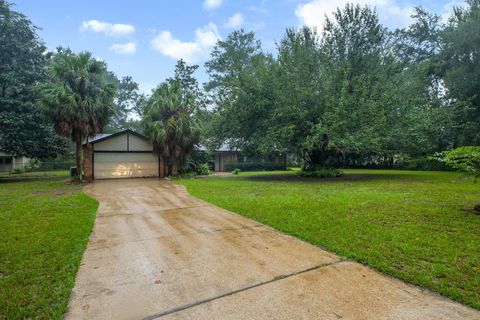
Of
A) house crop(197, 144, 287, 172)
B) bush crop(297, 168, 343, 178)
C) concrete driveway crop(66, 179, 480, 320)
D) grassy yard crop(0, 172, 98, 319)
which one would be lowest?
concrete driveway crop(66, 179, 480, 320)

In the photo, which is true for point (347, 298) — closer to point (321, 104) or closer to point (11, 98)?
point (321, 104)

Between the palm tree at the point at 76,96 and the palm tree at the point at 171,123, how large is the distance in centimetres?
265

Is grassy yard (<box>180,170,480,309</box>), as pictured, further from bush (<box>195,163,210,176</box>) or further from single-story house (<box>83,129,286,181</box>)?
bush (<box>195,163,210,176</box>)

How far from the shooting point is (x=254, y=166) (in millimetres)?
25797

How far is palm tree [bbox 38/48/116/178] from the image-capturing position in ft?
42.3

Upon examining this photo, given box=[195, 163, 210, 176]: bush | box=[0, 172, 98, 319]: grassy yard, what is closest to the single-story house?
box=[195, 163, 210, 176]: bush

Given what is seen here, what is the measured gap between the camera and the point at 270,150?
14375mm

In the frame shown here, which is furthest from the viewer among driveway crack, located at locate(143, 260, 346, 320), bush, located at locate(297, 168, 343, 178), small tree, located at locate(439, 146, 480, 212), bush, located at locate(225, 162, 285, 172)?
bush, located at locate(225, 162, 285, 172)

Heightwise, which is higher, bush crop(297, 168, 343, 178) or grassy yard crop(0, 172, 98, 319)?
bush crop(297, 168, 343, 178)

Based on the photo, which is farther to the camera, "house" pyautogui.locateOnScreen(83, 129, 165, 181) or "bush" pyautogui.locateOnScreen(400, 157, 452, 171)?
"bush" pyautogui.locateOnScreen(400, 157, 452, 171)

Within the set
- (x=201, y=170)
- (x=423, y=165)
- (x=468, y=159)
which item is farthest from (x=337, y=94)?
(x=423, y=165)

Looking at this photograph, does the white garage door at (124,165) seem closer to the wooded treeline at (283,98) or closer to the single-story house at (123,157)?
the single-story house at (123,157)

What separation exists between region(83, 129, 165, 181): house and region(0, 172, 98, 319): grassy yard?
33.1ft

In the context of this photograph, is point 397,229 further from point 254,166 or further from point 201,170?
point 254,166
